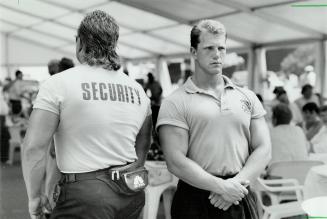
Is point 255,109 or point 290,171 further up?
point 255,109

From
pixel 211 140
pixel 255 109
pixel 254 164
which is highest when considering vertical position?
pixel 255 109

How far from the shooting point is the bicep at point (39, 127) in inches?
63.5

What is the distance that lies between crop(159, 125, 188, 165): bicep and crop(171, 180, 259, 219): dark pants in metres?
0.15

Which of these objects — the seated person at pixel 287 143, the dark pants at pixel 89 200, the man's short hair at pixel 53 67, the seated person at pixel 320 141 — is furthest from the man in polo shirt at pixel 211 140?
the seated person at pixel 320 141

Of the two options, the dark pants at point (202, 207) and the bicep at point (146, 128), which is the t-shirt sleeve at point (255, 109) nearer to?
the dark pants at point (202, 207)

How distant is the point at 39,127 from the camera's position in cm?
161

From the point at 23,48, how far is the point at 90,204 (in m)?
17.9

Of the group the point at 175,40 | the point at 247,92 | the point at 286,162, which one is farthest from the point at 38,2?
the point at 247,92

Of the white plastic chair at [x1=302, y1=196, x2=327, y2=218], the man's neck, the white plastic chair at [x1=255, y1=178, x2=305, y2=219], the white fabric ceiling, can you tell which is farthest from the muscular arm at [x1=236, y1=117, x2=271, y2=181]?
the white fabric ceiling

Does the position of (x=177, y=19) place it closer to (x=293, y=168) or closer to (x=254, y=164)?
(x=293, y=168)

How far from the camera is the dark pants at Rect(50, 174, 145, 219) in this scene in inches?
64.4

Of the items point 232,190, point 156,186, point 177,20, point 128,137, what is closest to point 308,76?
point 177,20

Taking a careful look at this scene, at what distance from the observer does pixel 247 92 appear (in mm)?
2041

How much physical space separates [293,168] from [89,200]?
2587 millimetres
